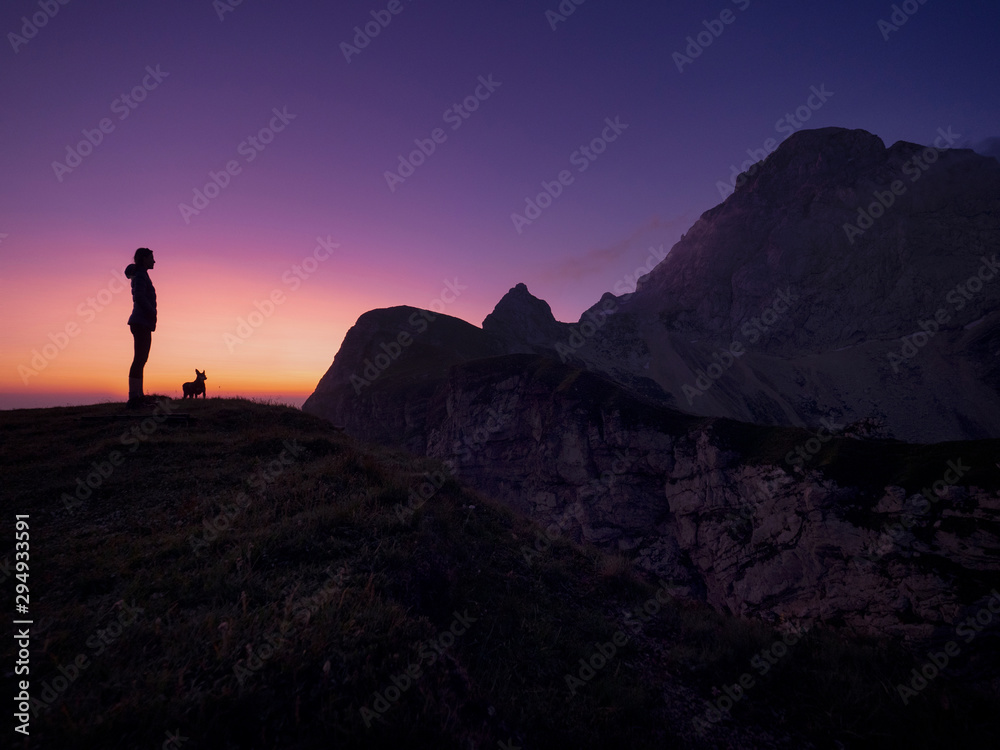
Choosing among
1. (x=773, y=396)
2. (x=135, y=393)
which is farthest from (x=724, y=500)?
(x=773, y=396)

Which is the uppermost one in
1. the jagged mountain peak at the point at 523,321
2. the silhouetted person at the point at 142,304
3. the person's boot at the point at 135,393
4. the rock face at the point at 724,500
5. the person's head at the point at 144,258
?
the jagged mountain peak at the point at 523,321

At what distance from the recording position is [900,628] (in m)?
21.7

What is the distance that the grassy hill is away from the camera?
3117 millimetres

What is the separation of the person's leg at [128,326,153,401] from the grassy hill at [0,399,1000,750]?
4.20 meters

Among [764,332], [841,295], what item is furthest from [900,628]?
[841,295]

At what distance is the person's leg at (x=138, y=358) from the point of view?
13133 millimetres

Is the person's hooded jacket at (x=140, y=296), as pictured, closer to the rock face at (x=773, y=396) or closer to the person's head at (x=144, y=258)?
the person's head at (x=144, y=258)

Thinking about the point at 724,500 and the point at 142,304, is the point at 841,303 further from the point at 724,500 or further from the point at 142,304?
the point at 142,304

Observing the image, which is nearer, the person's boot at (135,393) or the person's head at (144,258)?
the person's head at (144,258)

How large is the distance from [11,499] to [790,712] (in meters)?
13.3

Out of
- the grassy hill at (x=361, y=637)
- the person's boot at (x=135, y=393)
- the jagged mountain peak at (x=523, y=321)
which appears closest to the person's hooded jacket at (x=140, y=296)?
the person's boot at (x=135, y=393)

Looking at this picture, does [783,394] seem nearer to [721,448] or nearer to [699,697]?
[721,448]

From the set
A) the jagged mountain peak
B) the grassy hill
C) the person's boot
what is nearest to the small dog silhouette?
the person's boot

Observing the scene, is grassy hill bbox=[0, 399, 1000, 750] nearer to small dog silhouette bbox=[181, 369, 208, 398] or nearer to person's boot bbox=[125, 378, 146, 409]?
person's boot bbox=[125, 378, 146, 409]
